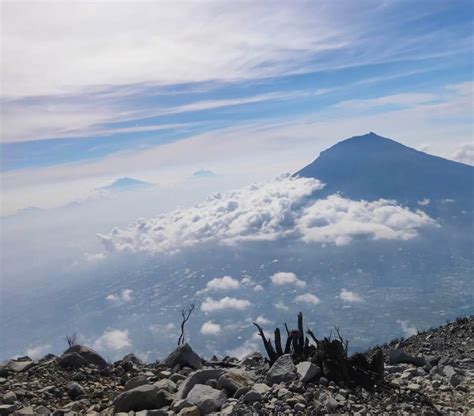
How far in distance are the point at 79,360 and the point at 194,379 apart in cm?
444

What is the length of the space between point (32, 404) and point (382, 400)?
6.89 metres

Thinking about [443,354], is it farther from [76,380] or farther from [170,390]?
[76,380]

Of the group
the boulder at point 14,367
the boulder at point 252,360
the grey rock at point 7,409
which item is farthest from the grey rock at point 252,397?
the boulder at point 14,367

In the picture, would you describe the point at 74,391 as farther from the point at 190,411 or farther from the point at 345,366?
the point at 345,366

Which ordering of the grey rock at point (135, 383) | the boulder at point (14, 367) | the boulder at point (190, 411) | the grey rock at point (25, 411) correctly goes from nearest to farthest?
the boulder at point (190, 411) < the grey rock at point (25, 411) < the grey rock at point (135, 383) < the boulder at point (14, 367)

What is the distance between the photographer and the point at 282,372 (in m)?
10.2

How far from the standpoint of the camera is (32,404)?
10047mm

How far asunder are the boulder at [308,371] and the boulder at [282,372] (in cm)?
14

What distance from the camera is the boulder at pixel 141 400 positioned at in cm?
934

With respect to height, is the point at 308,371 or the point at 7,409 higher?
the point at 308,371

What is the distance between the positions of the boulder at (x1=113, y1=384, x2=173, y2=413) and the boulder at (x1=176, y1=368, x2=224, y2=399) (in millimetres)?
296

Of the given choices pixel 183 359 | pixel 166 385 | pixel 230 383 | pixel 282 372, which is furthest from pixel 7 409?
pixel 282 372

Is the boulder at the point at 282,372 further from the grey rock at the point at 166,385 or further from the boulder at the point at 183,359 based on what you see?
the boulder at the point at 183,359

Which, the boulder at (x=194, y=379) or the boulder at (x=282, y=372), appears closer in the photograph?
the boulder at (x=194, y=379)
